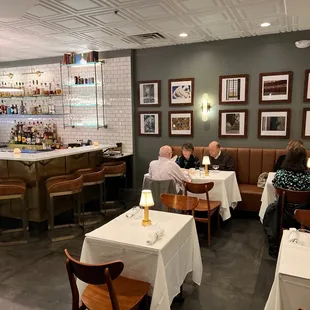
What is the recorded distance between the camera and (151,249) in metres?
2.15

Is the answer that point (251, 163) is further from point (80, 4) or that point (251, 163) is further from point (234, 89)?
point (80, 4)

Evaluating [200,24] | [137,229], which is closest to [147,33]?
[200,24]

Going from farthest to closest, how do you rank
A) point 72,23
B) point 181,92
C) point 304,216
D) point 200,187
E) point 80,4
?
point 181,92 → point 72,23 → point 200,187 → point 80,4 → point 304,216

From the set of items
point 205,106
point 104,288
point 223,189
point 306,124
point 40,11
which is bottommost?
point 104,288

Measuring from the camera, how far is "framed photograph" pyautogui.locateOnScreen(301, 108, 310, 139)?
5.33 m

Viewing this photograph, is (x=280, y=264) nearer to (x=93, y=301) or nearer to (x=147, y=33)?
(x=93, y=301)

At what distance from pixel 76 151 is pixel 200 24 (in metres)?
2.82

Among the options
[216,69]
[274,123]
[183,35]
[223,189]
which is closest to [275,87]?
[274,123]

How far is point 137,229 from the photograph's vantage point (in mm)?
2508

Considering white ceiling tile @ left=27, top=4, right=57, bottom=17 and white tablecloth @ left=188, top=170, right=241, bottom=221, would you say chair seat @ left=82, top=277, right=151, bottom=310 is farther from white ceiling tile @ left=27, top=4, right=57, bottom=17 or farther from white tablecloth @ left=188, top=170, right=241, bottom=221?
white ceiling tile @ left=27, top=4, right=57, bottom=17

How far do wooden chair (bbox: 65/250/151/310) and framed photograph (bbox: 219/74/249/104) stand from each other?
439 cm

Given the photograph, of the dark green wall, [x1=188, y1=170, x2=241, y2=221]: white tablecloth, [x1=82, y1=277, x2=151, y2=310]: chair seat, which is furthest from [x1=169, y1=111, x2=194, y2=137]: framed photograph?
[x1=82, y1=277, x2=151, y2=310]: chair seat

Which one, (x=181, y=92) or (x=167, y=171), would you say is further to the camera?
(x=181, y=92)

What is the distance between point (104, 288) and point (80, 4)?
→ 3.23 metres
